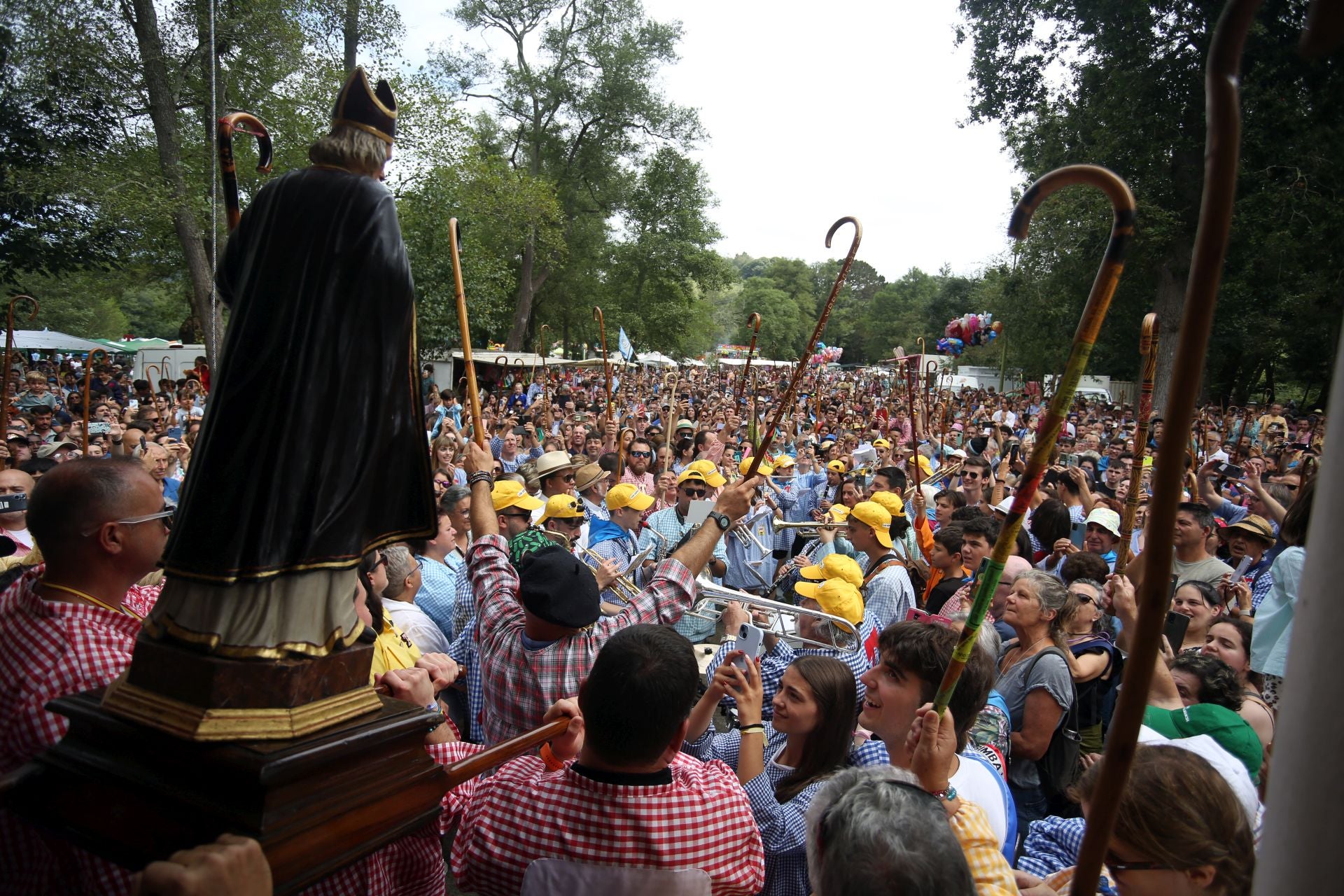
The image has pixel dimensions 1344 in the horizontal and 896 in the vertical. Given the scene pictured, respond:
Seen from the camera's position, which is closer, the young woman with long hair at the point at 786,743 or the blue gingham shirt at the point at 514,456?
the young woman with long hair at the point at 786,743

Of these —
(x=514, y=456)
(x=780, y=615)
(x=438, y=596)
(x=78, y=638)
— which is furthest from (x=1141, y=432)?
(x=514, y=456)

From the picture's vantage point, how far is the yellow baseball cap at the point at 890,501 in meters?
7.54

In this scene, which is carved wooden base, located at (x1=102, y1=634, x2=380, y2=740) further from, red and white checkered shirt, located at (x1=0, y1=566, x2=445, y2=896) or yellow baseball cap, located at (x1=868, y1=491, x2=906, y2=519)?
yellow baseball cap, located at (x1=868, y1=491, x2=906, y2=519)

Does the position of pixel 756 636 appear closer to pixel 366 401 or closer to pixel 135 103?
pixel 366 401

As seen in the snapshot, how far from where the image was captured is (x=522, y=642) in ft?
10.7

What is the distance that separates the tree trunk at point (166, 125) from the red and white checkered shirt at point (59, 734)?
1656cm

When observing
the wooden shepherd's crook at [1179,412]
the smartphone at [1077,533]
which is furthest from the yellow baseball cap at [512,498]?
the wooden shepherd's crook at [1179,412]

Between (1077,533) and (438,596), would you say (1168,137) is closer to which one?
(1077,533)

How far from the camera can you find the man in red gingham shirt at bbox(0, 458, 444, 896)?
1900 mm

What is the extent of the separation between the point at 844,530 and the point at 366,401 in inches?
236

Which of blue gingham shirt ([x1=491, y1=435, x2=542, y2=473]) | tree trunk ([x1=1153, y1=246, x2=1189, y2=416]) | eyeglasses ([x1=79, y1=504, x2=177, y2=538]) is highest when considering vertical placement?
tree trunk ([x1=1153, y1=246, x2=1189, y2=416])

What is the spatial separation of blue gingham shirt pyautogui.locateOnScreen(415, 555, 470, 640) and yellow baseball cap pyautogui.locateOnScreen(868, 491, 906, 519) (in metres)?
3.66

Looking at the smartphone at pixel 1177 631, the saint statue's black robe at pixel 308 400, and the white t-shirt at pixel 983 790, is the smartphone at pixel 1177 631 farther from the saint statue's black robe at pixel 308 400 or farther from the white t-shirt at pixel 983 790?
the saint statue's black robe at pixel 308 400

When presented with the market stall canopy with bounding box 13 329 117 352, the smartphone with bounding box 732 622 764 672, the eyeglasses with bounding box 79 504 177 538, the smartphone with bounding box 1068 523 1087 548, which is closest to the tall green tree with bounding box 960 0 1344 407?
the smartphone with bounding box 1068 523 1087 548
